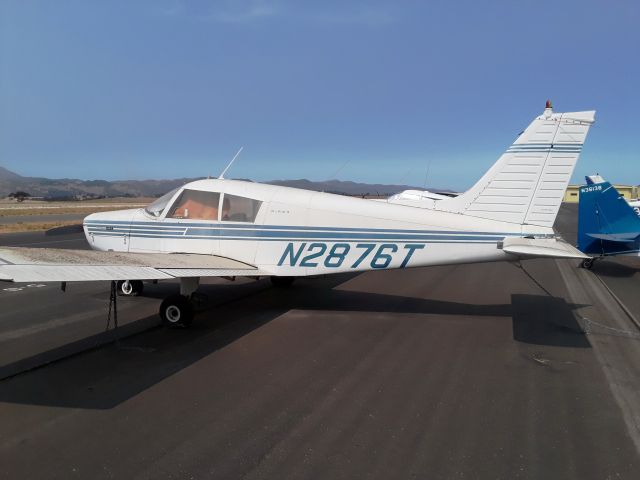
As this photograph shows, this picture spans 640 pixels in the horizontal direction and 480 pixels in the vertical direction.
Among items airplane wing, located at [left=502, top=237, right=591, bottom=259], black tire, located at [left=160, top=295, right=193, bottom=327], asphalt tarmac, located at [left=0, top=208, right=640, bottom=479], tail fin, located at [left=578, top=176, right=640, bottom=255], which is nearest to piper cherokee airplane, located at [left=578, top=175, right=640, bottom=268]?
tail fin, located at [left=578, top=176, right=640, bottom=255]

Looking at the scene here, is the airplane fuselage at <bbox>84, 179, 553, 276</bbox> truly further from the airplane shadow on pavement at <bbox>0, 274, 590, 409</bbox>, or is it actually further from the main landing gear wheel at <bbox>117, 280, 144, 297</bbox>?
the airplane shadow on pavement at <bbox>0, 274, 590, 409</bbox>

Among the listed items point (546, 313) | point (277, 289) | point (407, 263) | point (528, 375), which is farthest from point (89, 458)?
point (546, 313)

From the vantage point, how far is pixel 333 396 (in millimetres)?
4355

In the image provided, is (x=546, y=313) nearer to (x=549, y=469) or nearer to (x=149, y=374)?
(x=549, y=469)

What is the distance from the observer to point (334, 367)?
5109mm

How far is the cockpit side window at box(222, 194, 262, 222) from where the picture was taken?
298 inches

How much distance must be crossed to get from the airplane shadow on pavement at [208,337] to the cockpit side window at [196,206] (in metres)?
1.62

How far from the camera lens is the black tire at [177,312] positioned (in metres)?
6.58

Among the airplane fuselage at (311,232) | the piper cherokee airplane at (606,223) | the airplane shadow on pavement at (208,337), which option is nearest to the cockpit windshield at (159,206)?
the airplane fuselage at (311,232)

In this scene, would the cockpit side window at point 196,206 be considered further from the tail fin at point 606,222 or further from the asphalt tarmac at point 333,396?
the tail fin at point 606,222

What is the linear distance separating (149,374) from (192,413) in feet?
Answer: 3.73

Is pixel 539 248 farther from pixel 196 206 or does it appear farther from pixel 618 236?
pixel 618 236

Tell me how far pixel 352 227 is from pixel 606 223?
849 cm

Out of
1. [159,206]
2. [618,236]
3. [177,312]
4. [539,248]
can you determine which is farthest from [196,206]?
[618,236]
